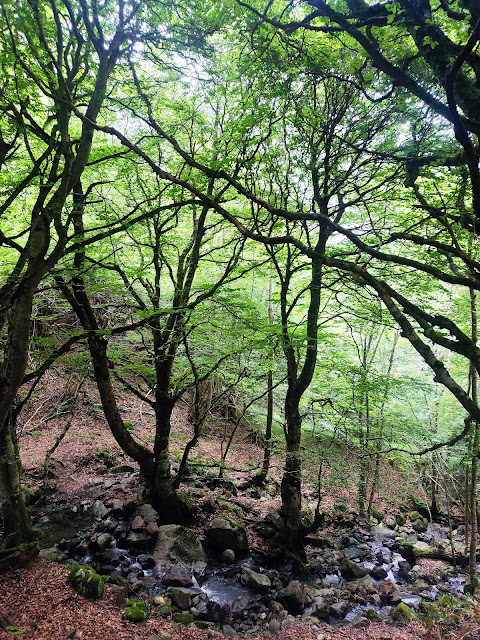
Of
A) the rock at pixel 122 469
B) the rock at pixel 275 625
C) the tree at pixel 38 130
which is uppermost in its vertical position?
the tree at pixel 38 130

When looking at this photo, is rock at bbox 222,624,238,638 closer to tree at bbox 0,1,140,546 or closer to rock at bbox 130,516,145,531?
rock at bbox 130,516,145,531

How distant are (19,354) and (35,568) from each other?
2.81 m

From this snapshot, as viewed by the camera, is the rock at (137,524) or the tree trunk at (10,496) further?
the rock at (137,524)

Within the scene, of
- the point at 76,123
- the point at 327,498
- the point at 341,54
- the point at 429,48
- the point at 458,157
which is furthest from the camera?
the point at 327,498

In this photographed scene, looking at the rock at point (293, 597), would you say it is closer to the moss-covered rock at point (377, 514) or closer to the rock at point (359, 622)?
the rock at point (359, 622)

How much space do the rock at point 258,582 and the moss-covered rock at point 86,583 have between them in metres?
2.76

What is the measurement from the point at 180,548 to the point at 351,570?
3459 millimetres

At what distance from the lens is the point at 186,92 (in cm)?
568

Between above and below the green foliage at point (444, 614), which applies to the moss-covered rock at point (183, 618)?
below

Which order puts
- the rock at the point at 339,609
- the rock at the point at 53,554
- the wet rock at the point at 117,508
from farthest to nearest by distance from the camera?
the wet rock at the point at 117,508, the rock at the point at 339,609, the rock at the point at 53,554

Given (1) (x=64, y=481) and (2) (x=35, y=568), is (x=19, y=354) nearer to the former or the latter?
(2) (x=35, y=568)

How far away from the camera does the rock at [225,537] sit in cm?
680

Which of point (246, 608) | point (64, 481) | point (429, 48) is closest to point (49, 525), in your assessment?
point (64, 481)

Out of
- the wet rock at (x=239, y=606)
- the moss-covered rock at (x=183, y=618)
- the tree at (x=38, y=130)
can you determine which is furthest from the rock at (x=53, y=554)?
the wet rock at (x=239, y=606)
